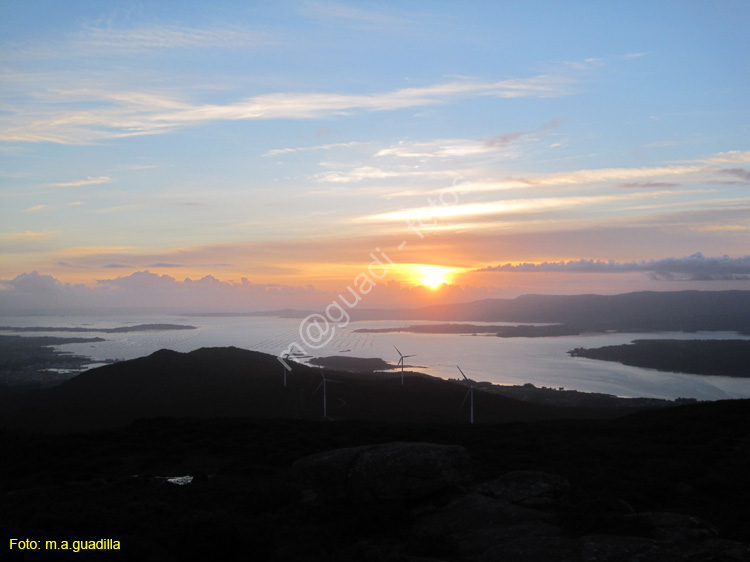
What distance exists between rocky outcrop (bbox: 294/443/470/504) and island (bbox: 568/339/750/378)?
444 feet

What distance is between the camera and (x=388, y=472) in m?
11.1

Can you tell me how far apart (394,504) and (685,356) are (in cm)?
15189

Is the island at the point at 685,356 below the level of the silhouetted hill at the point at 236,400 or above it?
below

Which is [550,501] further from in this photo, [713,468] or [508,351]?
[508,351]

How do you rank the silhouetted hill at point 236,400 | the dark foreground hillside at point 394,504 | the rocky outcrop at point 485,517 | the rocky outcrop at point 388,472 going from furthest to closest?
the silhouetted hill at point 236,400 → the rocky outcrop at point 388,472 → the dark foreground hillside at point 394,504 → the rocky outcrop at point 485,517

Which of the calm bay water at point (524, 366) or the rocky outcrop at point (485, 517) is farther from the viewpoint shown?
the calm bay water at point (524, 366)

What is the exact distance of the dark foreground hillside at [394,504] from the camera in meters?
8.63

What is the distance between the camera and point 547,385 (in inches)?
3868

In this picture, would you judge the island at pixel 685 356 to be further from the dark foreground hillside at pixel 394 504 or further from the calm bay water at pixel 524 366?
the dark foreground hillside at pixel 394 504

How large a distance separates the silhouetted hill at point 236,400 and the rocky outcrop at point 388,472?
32.2m

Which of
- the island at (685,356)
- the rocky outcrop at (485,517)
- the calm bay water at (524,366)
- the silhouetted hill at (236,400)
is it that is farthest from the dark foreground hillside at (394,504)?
the island at (685,356)

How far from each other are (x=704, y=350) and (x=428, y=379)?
388 ft

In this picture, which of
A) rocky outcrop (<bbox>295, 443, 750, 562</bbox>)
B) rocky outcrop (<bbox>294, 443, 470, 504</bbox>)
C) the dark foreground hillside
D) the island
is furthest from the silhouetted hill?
the island

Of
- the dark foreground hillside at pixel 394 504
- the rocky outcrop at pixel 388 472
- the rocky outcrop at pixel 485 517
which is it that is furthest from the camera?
the rocky outcrop at pixel 388 472
